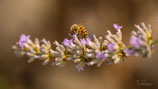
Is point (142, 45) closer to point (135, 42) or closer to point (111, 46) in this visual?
point (135, 42)

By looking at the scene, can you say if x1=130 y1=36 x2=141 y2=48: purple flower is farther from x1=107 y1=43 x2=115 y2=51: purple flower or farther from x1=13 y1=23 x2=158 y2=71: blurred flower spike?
x1=107 y1=43 x2=115 y2=51: purple flower

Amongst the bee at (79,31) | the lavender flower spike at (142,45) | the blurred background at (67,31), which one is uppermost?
the blurred background at (67,31)

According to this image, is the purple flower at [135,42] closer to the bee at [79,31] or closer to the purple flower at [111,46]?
the purple flower at [111,46]

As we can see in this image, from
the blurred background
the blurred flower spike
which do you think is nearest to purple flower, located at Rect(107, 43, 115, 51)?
the blurred flower spike

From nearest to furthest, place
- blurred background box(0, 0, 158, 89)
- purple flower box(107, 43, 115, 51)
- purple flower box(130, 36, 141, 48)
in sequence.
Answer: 1. purple flower box(130, 36, 141, 48)
2. purple flower box(107, 43, 115, 51)
3. blurred background box(0, 0, 158, 89)

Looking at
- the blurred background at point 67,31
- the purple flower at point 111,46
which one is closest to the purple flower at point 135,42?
the purple flower at point 111,46

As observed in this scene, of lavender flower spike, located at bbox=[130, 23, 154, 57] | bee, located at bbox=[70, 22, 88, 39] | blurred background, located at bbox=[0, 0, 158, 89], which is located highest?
blurred background, located at bbox=[0, 0, 158, 89]

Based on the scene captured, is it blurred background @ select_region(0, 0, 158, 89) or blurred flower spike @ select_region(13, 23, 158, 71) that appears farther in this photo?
blurred background @ select_region(0, 0, 158, 89)

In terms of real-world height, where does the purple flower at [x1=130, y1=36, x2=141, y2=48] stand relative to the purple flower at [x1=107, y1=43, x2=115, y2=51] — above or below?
below
